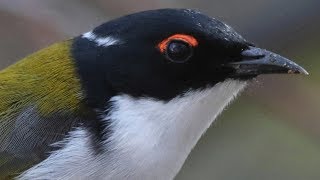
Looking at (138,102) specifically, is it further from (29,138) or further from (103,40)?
(29,138)

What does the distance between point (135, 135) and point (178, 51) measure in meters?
0.41

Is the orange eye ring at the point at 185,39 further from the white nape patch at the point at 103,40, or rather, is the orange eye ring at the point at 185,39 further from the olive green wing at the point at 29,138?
the olive green wing at the point at 29,138

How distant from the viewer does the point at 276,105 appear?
5922 millimetres

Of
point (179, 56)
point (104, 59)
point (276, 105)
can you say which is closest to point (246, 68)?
point (179, 56)

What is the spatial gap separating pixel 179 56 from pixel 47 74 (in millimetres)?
658

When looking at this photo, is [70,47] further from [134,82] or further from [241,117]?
[241,117]

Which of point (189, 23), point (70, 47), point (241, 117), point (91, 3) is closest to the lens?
point (189, 23)

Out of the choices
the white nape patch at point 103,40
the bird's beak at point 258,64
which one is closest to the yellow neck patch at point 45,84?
the white nape patch at point 103,40

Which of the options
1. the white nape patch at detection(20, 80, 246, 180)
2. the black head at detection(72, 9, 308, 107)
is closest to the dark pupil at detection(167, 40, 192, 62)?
the black head at detection(72, 9, 308, 107)

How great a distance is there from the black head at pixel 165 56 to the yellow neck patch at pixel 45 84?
9 cm

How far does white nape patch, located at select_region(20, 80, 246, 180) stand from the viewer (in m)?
4.58

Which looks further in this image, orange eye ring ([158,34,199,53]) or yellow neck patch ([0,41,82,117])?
yellow neck patch ([0,41,82,117])

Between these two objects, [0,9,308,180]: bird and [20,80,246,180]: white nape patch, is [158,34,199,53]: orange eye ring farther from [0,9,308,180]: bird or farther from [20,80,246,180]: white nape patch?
[20,80,246,180]: white nape patch

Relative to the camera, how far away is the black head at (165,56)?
4562 mm
